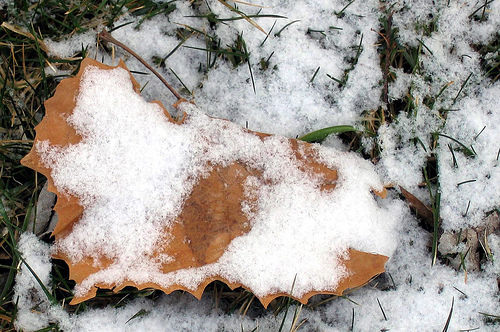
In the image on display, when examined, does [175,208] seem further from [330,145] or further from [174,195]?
[330,145]

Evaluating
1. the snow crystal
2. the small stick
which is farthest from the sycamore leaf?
the small stick

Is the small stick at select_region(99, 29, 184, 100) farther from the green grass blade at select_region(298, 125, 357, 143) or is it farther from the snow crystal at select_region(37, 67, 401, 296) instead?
the green grass blade at select_region(298, 125, 357, 143)

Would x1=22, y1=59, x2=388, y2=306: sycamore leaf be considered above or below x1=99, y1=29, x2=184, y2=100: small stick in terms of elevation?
below

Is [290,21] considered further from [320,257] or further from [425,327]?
[425,327]

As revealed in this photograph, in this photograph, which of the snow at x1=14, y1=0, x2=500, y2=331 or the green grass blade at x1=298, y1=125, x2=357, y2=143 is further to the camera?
the green grass blade at x1=298, y1=125, x2=357, y2=143

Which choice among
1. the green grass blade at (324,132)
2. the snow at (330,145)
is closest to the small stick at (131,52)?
the snow at (330,145)

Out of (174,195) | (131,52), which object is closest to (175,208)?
(174,195)

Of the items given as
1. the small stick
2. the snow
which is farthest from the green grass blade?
the small stick
